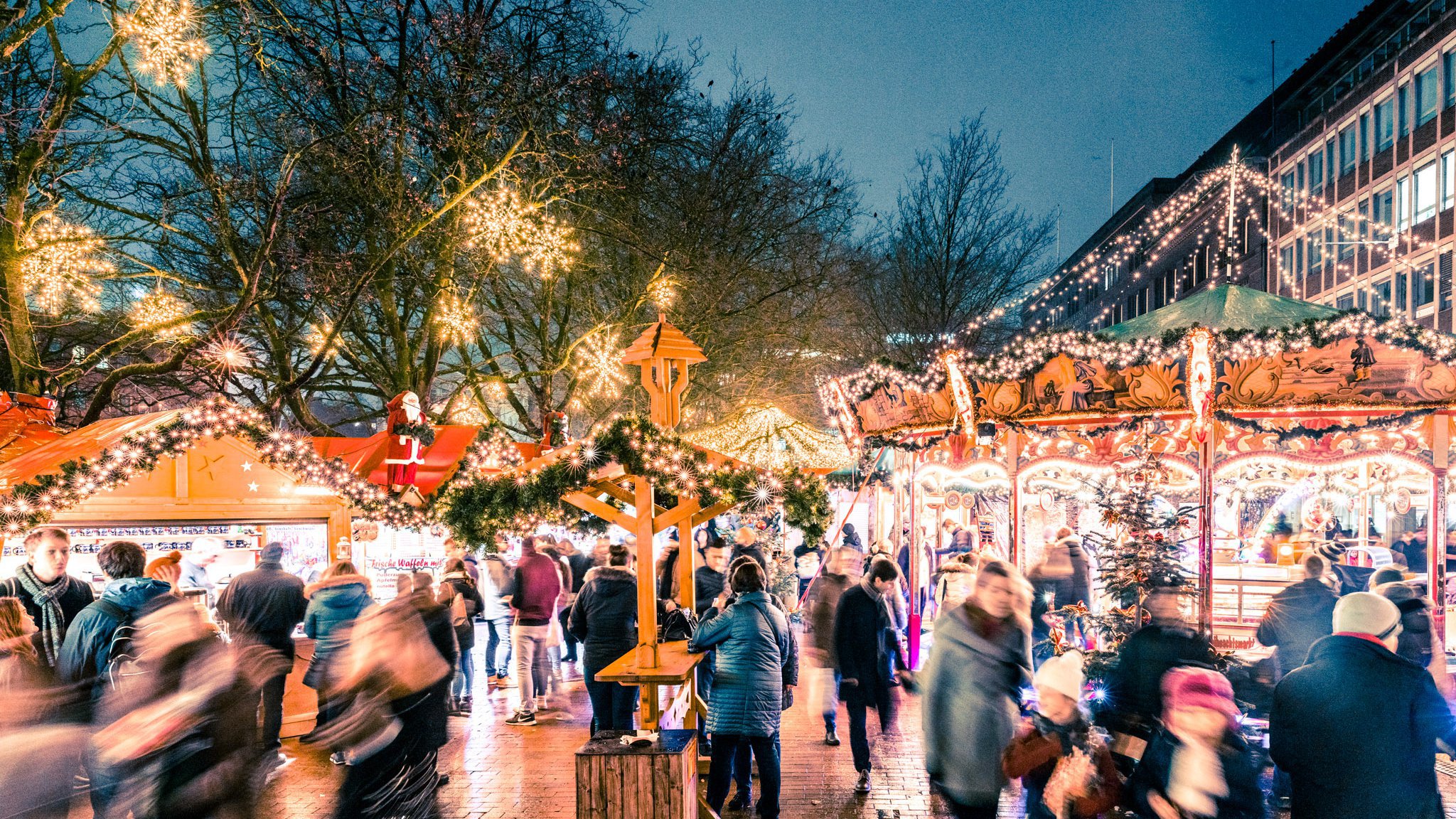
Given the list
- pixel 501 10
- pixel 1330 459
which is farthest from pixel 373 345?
pixel 1330 459

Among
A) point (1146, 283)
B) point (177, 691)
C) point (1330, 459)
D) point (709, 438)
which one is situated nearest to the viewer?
point (177, 691)

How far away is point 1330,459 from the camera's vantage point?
1067cm

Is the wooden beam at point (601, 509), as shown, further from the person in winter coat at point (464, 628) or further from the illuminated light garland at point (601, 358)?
the illuminated light garland at point (601, 358)

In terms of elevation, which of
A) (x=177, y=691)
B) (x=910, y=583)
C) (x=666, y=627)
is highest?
(x=177, y=691)

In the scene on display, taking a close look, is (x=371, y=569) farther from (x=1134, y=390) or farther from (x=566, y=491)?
(x=1134, y=390)

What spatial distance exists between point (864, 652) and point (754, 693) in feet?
5.09

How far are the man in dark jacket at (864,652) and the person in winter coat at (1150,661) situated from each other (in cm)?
181

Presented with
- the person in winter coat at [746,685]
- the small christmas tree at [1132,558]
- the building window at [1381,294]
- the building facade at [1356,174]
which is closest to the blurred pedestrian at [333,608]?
the person in winter coat at [746,685]

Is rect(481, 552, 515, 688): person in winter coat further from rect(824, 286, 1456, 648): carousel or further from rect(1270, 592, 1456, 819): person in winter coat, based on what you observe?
rect(1270, 592, 1456, 819): person in winter coat

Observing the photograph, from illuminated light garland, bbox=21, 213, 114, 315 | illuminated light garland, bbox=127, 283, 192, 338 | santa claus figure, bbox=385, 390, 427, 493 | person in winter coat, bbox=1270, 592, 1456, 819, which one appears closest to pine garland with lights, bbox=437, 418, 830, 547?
person in winter coat, bbox=1270, 592, 1456, 819

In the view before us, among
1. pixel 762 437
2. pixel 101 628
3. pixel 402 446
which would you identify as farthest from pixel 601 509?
pixel 762 437

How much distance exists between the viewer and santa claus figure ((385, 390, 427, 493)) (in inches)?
372

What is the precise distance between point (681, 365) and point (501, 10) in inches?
505

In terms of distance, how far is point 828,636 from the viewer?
6.45 meters
